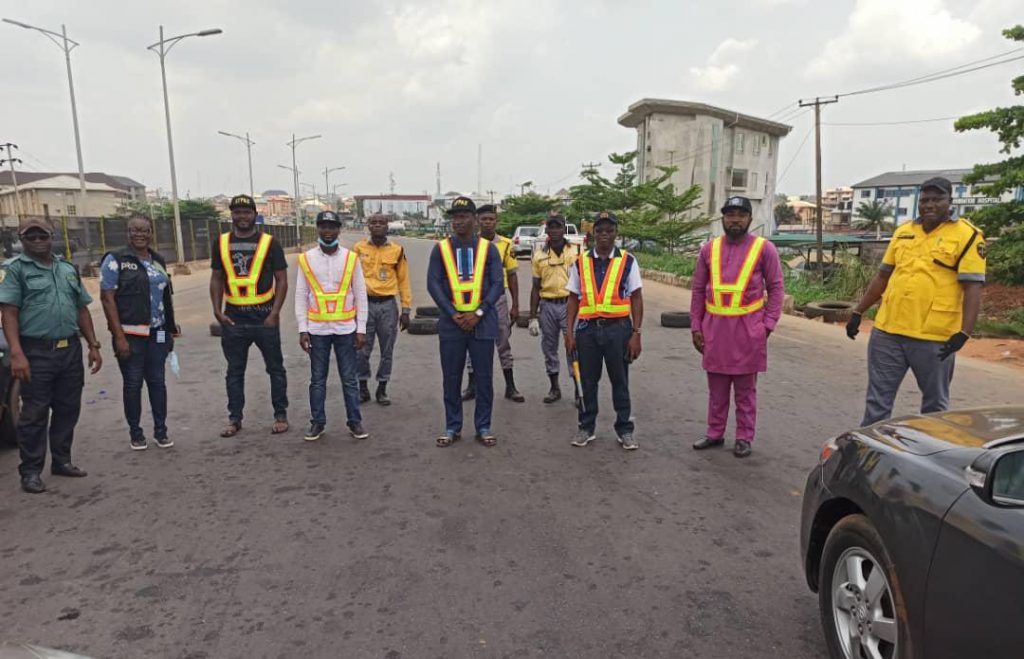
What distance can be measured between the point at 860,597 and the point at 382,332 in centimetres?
495

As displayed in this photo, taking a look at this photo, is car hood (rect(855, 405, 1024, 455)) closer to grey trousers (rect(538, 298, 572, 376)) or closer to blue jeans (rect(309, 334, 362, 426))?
blue jeans (rect(309, 334, 362, 426))

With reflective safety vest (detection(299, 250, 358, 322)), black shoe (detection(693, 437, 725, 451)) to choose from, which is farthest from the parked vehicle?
black shoe (detection(693, 437, 725, 451))

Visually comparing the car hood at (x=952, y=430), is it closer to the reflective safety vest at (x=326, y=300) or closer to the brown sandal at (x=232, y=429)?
the reflective safety vest at (x=326, y=300)

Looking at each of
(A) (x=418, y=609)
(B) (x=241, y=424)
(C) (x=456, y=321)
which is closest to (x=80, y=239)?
(B) (x=241, y=424)

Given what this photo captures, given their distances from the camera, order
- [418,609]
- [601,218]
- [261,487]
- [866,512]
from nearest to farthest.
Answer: [866,512], [418,609], [261,487], [601,218]

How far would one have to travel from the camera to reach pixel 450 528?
384 cm

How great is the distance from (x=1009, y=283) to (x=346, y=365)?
13092mm

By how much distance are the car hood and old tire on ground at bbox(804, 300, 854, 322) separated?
1059 cm

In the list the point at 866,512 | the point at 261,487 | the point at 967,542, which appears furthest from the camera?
the point at 261,487

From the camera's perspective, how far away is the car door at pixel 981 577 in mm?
1725

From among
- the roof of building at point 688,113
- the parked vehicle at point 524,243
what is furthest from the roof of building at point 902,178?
the parked vehicle at point 524,243

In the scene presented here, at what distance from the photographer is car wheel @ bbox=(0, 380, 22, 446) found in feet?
16.5

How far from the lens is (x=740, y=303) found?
4.88 metres

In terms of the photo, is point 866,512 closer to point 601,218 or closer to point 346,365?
point 601,218
